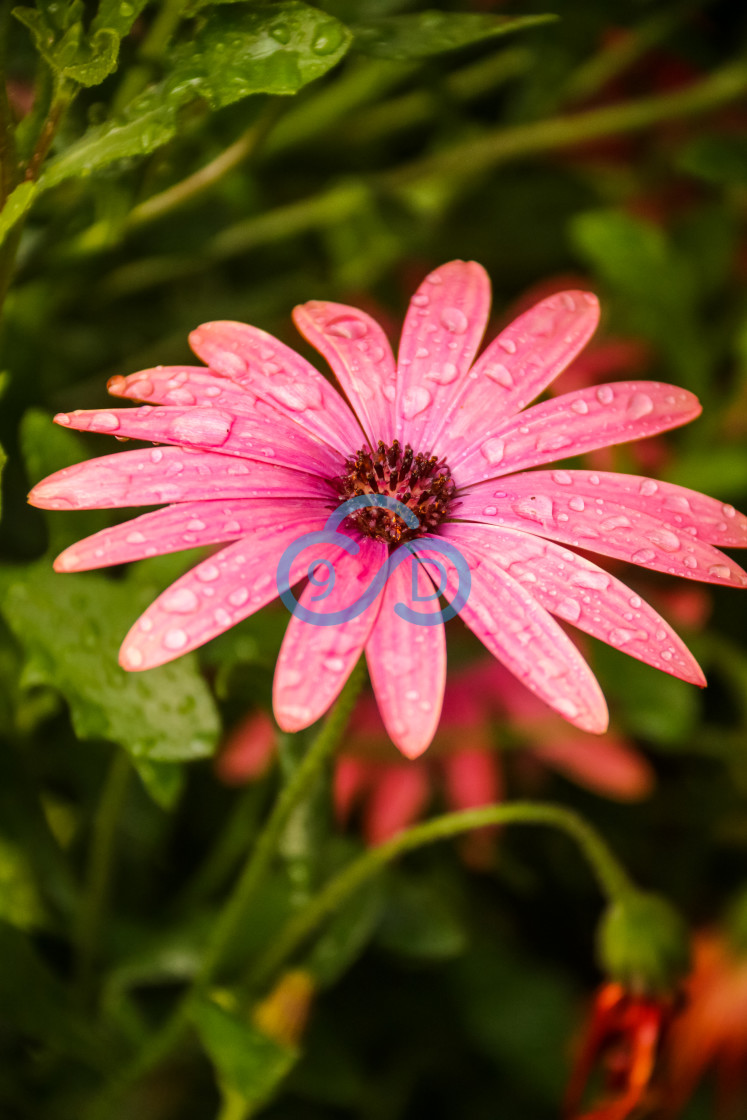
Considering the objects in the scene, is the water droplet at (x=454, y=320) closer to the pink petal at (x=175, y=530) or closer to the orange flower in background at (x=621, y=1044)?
the pink petal at (x=175, y=530)

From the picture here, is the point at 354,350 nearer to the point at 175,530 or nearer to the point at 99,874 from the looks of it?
the point at 175,530

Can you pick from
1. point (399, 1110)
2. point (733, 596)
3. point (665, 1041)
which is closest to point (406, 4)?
point (733, 596)

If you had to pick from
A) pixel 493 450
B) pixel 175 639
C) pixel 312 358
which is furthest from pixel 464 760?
pixel 175 639

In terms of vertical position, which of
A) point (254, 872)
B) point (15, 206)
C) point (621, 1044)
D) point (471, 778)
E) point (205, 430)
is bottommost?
point (621, 1044)

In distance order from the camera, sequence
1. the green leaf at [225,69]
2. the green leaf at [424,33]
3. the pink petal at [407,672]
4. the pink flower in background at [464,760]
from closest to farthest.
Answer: the pink petal at [407,672], the green leaf at [225,69], the green leaf at [424,33], the pink flower in background at [464,760]

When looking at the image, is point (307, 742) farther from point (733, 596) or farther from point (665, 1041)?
point (733, 596)

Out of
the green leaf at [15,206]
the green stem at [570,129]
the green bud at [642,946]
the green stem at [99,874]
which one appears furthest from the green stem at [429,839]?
the green stem at [570,129]

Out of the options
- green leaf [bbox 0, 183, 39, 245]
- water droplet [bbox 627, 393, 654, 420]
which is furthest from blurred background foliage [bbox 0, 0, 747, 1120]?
water droplet [bbox 627, 393, 654, 420]
